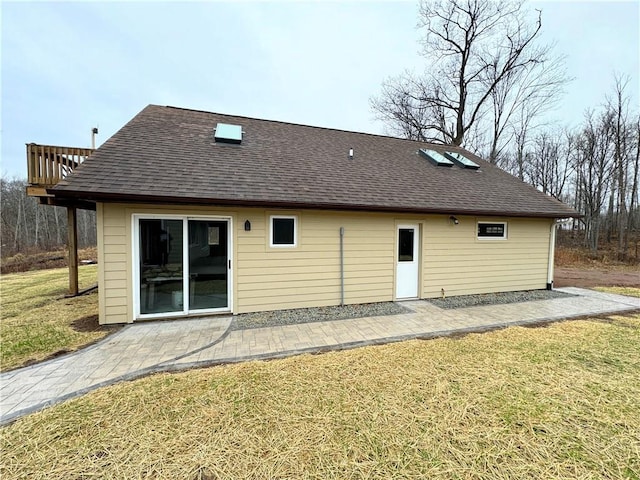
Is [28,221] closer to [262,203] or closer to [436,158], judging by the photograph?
[262,203]

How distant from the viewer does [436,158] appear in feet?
31.6

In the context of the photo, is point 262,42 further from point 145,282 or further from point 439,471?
point 439,471

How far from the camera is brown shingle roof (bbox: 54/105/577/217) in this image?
519 centimetres

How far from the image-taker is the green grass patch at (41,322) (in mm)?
4062

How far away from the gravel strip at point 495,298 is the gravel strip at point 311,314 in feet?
4.18

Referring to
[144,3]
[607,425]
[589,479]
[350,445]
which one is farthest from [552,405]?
[144,3]

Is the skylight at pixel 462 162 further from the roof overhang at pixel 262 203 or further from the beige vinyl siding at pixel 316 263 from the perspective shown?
the beige vinyl siding at pixel 316 263

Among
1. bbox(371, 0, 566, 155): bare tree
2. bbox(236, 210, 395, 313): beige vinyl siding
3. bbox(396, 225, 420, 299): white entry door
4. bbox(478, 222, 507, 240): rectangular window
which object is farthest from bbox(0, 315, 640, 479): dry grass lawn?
bbox(371, 0, 566, 155): bare tree

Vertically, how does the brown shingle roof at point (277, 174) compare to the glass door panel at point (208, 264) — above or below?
above

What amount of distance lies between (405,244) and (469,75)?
1432 cm

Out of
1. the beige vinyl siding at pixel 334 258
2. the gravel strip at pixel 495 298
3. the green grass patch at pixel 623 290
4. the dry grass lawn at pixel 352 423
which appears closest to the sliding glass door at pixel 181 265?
the beige vinyl siding at pixel 334 258

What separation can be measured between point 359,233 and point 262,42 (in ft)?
33.8

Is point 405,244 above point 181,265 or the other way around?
above

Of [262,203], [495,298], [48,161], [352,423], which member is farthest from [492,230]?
[48,161]
